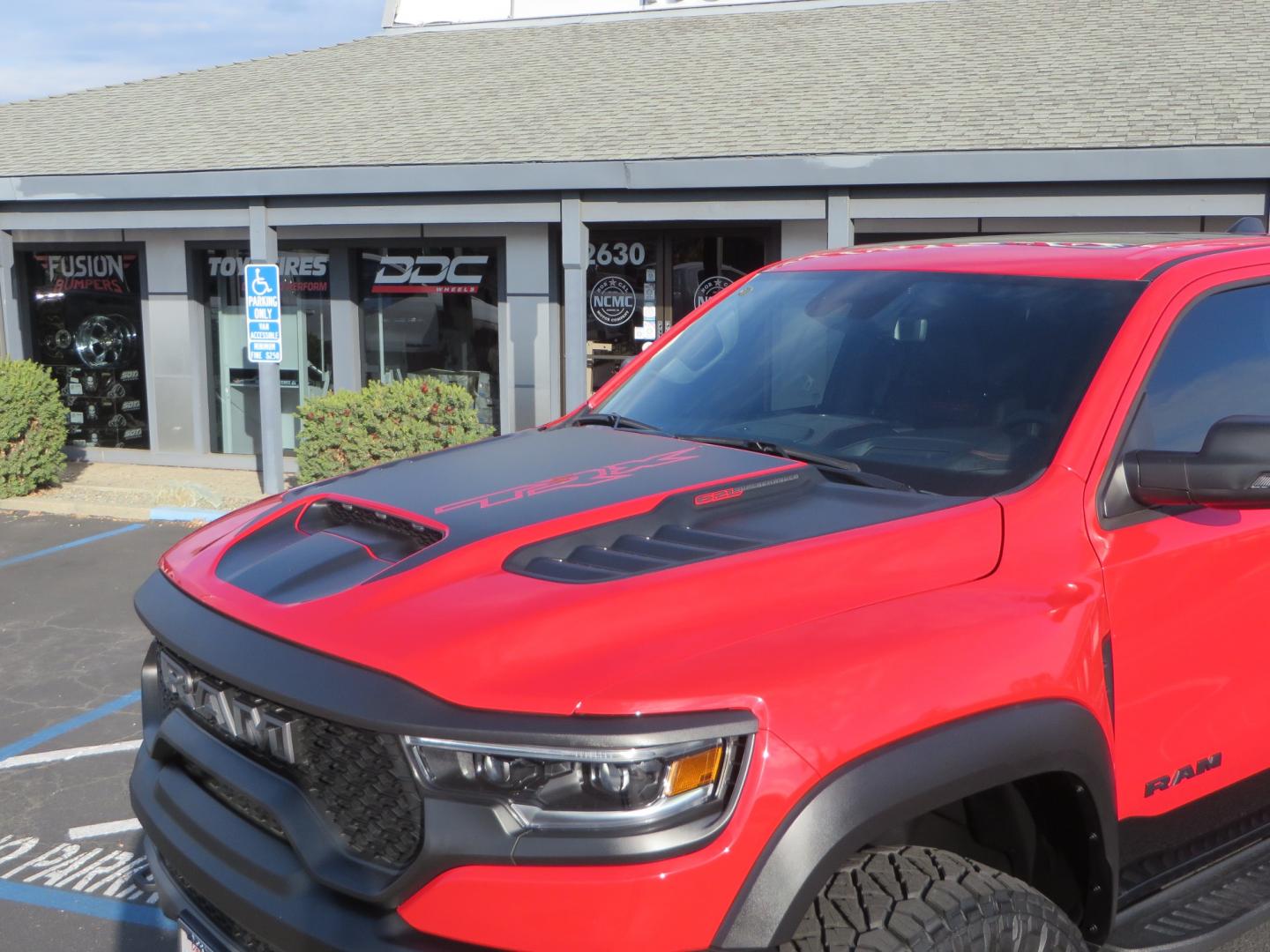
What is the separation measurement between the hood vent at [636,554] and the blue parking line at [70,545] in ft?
26.3

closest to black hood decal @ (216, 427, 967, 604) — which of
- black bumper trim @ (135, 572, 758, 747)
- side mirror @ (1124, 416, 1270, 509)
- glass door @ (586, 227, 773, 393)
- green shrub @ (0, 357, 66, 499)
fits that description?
black bumper trim @ (135, 572, 758, 747)

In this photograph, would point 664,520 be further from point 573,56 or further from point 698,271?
point 573,56

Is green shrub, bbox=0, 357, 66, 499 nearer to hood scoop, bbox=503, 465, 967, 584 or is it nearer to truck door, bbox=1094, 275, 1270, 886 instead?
hood scoop, bbox=503, 465, 967, 584

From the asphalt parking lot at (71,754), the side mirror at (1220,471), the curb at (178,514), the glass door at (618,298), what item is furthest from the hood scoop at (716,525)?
the glass door at (618,298)

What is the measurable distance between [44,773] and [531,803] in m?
3.94

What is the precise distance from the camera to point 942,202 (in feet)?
33.1

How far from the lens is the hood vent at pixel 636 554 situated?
2.05m

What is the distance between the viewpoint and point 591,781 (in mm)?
1772

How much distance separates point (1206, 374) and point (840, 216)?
25.8 feet

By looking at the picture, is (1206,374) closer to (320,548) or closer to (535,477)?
(535,477)

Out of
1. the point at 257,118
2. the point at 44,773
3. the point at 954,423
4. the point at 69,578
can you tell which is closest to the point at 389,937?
the point at 954,423

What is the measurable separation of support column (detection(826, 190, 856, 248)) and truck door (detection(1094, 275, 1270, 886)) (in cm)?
763

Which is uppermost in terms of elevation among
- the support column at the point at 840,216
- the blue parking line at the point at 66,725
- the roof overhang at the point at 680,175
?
the roof overhang at the point at 680,175

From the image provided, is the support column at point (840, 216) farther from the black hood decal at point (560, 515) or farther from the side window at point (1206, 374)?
the black hood decal at point (560, 515)
